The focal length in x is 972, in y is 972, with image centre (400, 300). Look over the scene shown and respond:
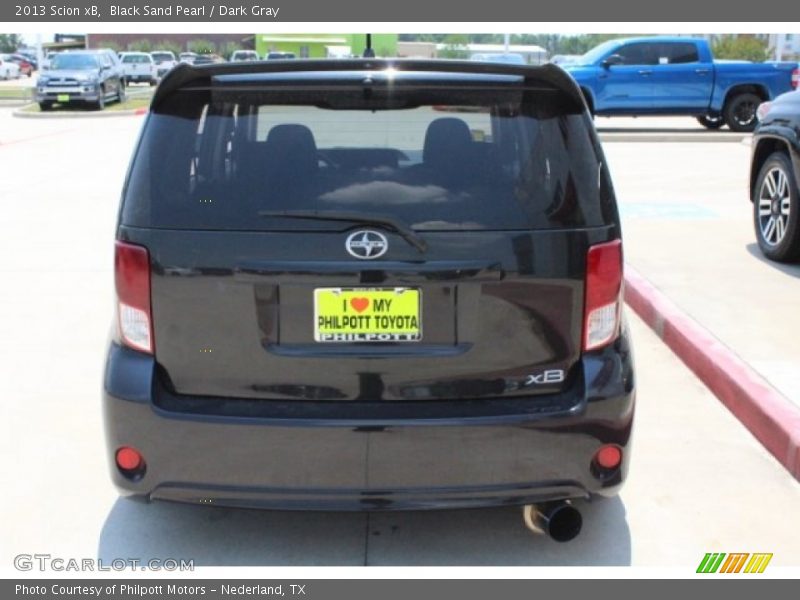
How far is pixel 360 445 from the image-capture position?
127 inches

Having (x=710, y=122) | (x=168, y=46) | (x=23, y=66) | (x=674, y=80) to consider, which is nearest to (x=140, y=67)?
(x=23, y=66)

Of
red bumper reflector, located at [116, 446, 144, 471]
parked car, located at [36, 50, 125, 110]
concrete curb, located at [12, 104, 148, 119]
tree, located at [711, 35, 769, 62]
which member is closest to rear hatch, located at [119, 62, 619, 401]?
red bumper reflector, located at [116, 446, 144, 471]

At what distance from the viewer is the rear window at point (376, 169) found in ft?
10.6

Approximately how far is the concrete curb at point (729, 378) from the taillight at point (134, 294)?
9.31 ft

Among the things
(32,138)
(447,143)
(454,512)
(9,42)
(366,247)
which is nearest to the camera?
(366,247)

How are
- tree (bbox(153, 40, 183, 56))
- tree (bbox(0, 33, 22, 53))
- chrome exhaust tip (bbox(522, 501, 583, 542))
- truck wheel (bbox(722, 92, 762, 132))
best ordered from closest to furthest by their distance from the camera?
chrome exhaust tip (bbox(522, 501, 583, 542)) < truck wheel (bbox(722, 92, 762, 132)) < tree (bbox(153, 40, 183, 56)) < tree (bbox(0, 33, 22, 53))

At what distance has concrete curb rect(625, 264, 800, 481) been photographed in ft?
14.6

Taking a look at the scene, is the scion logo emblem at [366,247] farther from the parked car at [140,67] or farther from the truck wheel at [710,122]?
the parked car at [140,67]

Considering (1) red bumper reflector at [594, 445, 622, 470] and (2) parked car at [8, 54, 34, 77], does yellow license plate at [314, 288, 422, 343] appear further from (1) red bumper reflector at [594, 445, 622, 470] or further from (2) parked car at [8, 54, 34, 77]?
(2) parked car at [8, 54, 34, 77]

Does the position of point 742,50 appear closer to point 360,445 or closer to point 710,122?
point 710,122

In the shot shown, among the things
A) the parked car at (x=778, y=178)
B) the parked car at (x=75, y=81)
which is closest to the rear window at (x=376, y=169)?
the parked car at (x=778, y=178)

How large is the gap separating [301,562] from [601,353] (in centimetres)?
135

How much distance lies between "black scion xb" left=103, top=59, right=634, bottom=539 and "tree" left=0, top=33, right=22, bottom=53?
129 meters

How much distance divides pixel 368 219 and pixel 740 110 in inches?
804
